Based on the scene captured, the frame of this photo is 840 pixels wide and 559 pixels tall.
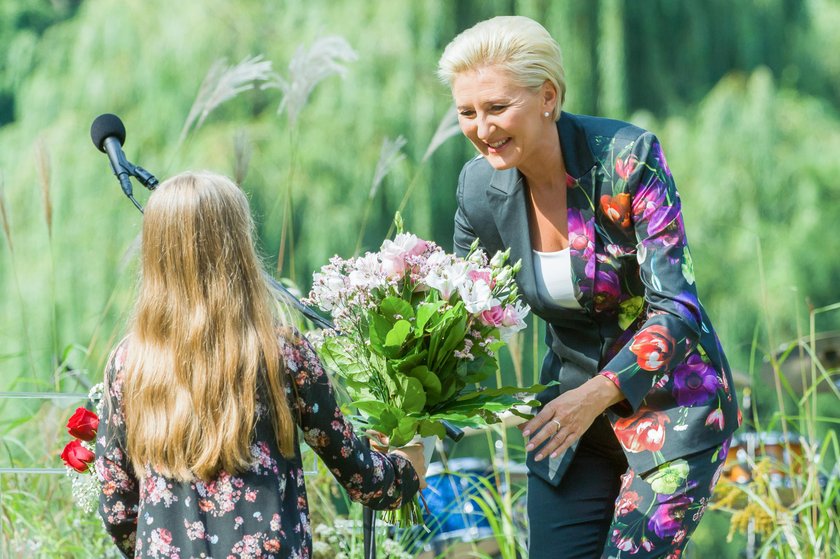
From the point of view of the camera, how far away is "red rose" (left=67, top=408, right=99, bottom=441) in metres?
2.17

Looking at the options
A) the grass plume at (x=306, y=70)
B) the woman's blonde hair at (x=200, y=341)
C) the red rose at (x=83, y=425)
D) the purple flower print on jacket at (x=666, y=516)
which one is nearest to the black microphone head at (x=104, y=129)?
the woman's blonde hair at (x=200, y=341)

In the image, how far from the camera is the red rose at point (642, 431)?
2.07m

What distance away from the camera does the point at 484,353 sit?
80.6 inches

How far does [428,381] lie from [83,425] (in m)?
0.69

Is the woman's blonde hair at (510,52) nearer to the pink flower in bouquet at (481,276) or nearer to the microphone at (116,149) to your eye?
the pink flower in bouquet at (481,276)

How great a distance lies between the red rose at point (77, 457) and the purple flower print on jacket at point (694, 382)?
43.7 inches

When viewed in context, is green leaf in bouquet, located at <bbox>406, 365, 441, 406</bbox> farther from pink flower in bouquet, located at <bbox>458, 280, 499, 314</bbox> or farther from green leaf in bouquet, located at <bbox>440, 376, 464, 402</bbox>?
pink flower in bouquet, located at <bbox>458, 280, 499, 314</bbox>

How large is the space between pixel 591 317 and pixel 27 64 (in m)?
6.58

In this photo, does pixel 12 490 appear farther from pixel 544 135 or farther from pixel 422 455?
pixel 544 135

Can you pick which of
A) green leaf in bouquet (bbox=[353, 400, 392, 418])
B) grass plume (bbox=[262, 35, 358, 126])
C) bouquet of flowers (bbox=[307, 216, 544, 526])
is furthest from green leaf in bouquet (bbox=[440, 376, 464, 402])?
grass plume (bbox=[262, 35, 358, 126])

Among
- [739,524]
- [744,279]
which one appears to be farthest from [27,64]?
[739,524]

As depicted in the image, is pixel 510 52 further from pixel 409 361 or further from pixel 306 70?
pixel 306 70

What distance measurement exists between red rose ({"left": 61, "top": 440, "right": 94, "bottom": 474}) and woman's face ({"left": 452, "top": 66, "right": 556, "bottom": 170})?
94 cm

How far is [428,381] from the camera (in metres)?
1.98
